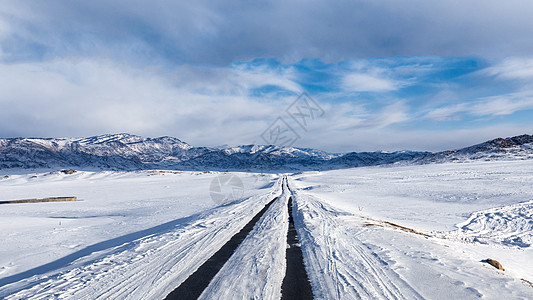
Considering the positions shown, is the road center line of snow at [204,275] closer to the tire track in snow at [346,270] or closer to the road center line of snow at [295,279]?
the road center line of snow at [295,279]

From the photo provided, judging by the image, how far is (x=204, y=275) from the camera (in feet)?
19.7

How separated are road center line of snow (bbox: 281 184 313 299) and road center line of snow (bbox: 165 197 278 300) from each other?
170cm

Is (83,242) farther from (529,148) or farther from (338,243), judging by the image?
(529,148)

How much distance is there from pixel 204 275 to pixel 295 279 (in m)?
2.11

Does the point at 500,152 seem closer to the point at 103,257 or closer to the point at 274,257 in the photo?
the point at 274,257

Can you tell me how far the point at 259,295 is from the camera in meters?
5.08

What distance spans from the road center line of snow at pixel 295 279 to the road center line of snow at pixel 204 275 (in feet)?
5.57

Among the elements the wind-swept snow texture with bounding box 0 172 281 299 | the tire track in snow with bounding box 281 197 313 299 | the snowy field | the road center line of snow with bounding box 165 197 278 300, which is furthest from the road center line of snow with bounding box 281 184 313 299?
the wind-swept snow texture with bounding box 0 172 281 299

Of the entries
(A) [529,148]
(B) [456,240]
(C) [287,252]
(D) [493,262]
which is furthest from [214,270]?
(A) [529,148]

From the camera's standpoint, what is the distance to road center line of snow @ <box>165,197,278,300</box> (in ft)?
16.7

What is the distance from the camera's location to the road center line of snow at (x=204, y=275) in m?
5.09

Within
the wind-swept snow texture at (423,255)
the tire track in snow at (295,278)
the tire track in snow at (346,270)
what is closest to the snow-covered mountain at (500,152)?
the wind-swept snow texture at (423,255)

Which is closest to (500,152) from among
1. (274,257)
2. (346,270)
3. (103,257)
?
(346,270)

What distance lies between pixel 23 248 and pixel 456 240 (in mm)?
16008
